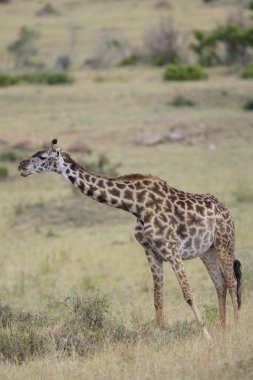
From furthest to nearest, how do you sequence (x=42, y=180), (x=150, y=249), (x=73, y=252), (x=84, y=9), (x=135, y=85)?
(x=84, y=9)
(x=135, y=85)
(x=42, y=180)
(x=73, y=252)
(x=150, y=249)

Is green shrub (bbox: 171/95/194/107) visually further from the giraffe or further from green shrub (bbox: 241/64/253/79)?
the giraffe

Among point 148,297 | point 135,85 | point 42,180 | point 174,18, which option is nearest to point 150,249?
point 148,297

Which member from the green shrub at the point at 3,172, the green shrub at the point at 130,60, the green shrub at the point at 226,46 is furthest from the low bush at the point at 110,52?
the green shrub at the point at 3,172

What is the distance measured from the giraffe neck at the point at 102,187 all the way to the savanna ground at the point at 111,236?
3.01 feet

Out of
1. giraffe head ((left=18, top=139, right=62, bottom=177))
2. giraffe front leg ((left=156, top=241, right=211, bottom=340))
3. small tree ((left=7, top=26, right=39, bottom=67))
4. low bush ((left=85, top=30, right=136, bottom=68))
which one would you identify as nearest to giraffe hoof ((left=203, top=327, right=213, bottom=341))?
giraffe front leg ((left=156, top=241, right=211, bottom=340))

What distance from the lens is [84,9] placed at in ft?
220

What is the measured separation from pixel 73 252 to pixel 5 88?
2213cm

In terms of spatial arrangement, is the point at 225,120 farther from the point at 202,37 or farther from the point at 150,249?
the point at 150,249

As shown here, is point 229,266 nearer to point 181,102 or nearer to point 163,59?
point 181,102

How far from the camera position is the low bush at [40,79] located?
40125 mm

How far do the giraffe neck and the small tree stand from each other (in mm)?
39072

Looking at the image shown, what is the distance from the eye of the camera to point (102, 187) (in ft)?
34.9

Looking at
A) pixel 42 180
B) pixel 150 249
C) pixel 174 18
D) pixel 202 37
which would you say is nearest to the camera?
pixel 150 249

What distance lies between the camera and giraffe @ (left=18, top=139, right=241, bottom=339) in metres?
10.4
